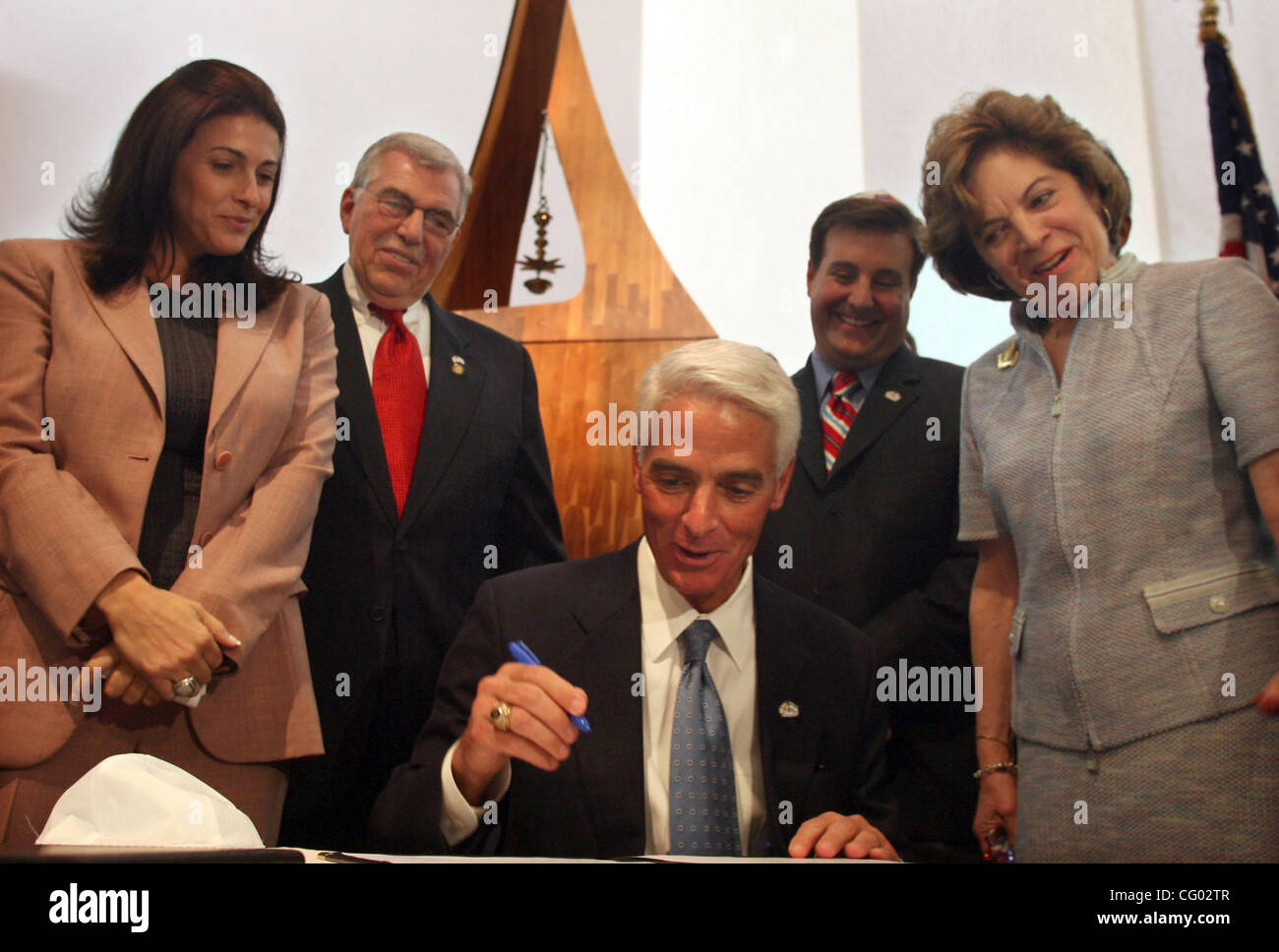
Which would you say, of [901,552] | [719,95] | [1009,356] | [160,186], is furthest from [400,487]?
[1009,356]

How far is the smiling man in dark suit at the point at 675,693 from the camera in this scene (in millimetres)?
2285

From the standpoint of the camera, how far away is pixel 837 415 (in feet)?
8.55

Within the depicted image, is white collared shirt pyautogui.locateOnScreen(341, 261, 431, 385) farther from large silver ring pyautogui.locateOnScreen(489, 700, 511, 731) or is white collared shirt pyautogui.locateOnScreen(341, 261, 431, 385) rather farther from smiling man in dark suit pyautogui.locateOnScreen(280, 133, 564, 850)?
large silver ring pyautogui.locateOnScreen(489, 700, 511, 731)

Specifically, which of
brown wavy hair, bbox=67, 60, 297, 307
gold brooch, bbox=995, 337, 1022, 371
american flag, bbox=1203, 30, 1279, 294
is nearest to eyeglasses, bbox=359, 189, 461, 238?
brown wavy hair, bbox=67, 60, 297, 307

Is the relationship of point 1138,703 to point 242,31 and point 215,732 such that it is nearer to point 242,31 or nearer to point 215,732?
point 215,732

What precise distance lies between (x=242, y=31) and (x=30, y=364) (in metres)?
0.93

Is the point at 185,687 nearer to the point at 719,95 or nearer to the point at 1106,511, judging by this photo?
the point at 719,95

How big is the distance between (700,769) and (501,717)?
412 mm

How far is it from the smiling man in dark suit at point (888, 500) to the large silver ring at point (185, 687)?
1.18m

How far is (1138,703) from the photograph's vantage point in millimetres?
2400

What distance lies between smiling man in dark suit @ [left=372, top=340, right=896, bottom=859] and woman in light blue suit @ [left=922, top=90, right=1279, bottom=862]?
0.36 meters

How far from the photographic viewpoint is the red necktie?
260 centimetres
